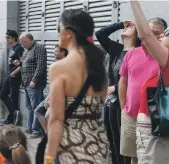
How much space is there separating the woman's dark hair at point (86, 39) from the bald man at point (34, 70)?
4.41m

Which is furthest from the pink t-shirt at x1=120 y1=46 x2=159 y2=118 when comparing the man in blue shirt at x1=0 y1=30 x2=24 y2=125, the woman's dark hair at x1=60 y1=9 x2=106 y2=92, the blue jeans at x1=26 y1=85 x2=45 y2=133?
the man in blue shirt at x1=0 y1=30 x2=24 y2=125

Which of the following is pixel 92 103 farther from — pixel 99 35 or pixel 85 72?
pixel 99 35

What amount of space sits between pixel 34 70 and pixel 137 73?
3936 millimetres

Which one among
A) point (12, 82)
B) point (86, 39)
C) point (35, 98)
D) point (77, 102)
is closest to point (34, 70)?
point (35, 98)

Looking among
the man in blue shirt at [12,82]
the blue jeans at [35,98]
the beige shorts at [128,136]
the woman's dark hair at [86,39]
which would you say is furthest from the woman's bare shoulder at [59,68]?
the man in blue shirt at [12,82]

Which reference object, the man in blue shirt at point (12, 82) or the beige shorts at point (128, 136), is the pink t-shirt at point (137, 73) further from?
the man in blue shirt at point (12, 82)

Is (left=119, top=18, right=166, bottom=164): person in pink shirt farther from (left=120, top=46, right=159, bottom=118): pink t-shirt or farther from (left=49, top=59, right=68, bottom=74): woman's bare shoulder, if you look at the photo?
(left=49, top=59, right=68, bottom=74): woman's bare shoulder

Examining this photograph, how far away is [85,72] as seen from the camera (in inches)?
121

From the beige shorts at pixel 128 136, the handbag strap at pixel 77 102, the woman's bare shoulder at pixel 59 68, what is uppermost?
the woman's bare shoulder at pixel 59 68

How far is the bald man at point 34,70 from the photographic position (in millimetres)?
7523

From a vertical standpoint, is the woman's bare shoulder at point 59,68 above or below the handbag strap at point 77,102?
above

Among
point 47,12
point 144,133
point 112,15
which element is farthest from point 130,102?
point 47,12

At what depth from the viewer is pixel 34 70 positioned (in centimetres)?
767

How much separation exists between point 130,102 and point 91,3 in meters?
3.66
